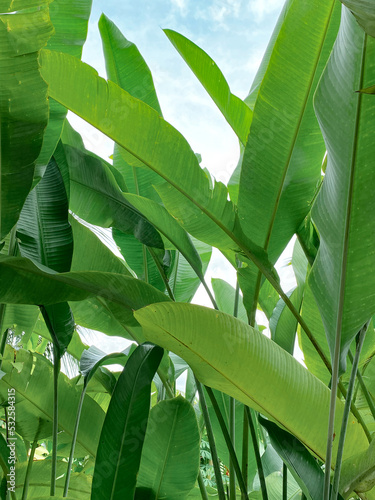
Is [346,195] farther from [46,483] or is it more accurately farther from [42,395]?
[46,483]

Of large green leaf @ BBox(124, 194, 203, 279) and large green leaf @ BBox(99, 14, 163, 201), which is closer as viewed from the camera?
large green leaf @ BBox(124, 194, 203, 279)

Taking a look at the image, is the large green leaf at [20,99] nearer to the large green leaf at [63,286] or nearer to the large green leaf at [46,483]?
the large green leaf at [63,286]

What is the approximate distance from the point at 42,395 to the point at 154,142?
0.48 m

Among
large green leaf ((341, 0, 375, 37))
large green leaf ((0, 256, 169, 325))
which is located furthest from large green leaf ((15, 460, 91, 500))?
large green leaf ((341, 0, 375, 37))

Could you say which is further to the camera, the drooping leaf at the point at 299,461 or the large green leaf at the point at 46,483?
the large green leaf at the point at 46,483

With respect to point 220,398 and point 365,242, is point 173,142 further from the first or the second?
point 220,398

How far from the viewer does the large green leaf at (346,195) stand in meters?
0.42

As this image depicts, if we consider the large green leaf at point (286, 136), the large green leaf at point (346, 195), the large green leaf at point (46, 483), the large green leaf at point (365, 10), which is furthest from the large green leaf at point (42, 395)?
the large green leaf at point (365, 10)

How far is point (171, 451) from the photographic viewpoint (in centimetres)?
64

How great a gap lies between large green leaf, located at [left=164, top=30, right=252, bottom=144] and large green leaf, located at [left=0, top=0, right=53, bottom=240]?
0.64ft

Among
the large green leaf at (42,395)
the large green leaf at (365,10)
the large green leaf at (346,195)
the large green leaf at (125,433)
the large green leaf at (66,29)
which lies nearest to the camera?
the large green leaf at (365,10)

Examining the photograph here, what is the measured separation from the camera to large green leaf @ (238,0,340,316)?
0.52 m

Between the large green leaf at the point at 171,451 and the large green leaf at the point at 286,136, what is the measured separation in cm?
19

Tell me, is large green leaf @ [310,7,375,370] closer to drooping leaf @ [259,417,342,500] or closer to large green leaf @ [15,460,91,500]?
drooping leaf @ [259,417,342,500]
